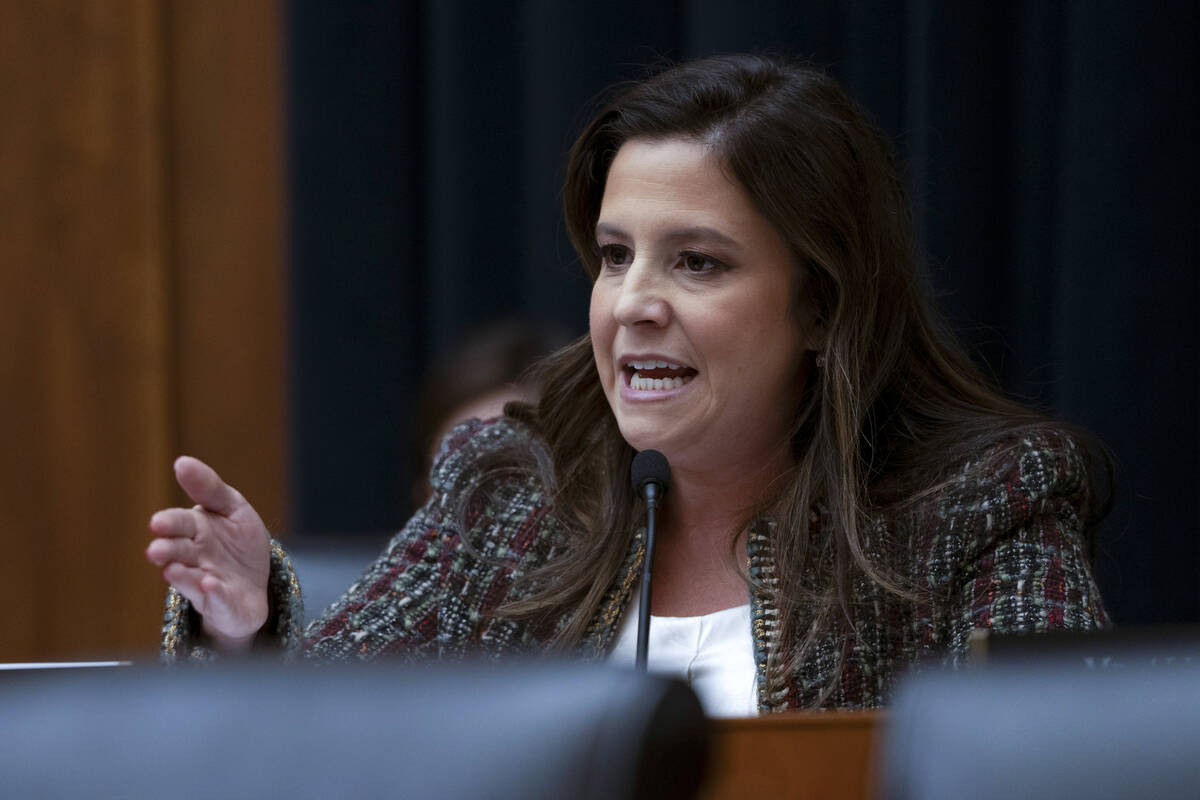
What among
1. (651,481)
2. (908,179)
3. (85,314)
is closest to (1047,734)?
(651,481)

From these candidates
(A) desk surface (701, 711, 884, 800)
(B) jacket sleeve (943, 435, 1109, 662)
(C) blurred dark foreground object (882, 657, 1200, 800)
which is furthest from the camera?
(B) jacket sleeve (943, 435, 1109, 662)

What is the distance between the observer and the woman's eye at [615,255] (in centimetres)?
156

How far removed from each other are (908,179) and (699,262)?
0.65 m

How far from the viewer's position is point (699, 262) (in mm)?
1523

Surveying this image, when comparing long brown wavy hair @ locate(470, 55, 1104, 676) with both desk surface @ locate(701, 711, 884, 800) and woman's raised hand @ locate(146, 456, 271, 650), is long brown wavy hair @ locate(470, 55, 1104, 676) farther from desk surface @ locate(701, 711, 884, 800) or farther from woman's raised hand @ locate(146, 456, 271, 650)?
desk surface @ locate(701, 711, 884, 800)

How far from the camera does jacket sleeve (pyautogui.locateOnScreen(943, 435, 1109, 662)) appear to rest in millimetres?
1375

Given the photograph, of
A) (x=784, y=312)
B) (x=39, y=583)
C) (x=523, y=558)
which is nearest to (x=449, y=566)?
(x=523, y=558)

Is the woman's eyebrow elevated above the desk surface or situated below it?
above

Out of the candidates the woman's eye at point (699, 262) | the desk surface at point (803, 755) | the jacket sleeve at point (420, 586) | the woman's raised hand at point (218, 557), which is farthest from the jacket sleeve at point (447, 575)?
the desk surface at point (803, 755)

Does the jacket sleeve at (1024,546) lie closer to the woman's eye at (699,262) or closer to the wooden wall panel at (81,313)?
the woman's eye at (699,262)

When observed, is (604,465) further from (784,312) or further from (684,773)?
(684,773)

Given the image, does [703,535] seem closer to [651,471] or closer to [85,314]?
[651,471]

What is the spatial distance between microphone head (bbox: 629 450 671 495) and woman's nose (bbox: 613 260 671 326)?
5.7 inches

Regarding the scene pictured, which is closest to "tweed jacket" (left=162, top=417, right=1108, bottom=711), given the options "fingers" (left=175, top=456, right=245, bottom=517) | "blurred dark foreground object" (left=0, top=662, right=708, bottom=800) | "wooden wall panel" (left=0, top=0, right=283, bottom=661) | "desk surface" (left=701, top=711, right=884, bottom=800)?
"fingers" (left=175, top=456, right=245, bottom=517)
